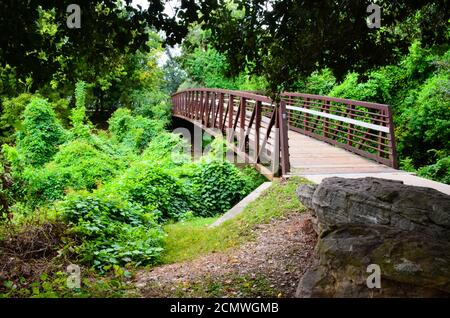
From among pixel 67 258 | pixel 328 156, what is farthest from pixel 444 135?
pixel 67 258

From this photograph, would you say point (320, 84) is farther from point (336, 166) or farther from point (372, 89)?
point (336, 166)

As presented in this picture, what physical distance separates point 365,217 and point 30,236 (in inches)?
160

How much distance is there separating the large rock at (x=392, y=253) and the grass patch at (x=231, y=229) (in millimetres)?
2421

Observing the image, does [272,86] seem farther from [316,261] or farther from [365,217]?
[316,261]

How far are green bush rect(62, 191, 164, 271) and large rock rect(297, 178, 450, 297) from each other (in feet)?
8.68

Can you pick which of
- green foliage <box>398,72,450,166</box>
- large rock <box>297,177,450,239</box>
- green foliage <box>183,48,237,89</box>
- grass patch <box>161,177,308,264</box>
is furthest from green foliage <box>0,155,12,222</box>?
green foliage <box>183,48,237,89</box>

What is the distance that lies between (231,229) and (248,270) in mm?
1955

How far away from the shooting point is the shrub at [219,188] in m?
9.86

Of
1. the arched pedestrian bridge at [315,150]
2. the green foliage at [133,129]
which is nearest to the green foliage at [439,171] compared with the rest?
the arched pedestrian bridge at [315,150]

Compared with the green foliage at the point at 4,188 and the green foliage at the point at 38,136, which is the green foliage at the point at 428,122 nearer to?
the green foliage at the point at 4,188

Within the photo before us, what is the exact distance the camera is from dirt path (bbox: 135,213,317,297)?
12.8 ft

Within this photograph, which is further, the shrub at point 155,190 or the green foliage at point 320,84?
the green foliage at point 320,84

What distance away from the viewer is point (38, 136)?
1478cm

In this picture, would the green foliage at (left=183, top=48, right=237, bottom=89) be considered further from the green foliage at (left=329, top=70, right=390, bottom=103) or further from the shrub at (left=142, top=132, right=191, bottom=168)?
the green foliage at (left=329, top=70, right=390, bottom=103)
